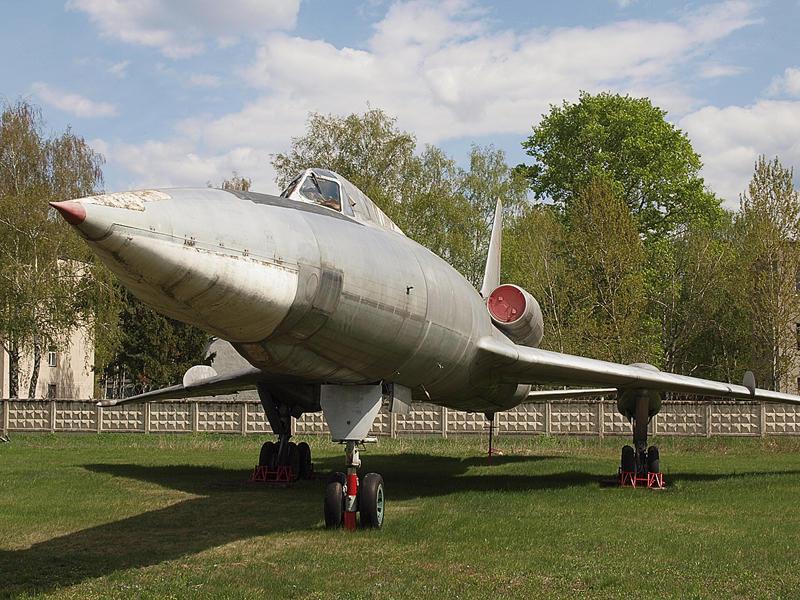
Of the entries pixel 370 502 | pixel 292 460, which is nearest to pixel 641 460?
→ pixel 292 460

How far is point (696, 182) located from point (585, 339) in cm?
1143

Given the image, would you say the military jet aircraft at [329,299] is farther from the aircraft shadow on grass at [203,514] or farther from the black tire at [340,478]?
the aircraft shadow on grass at [203,514]

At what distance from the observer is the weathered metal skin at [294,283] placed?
491 cm

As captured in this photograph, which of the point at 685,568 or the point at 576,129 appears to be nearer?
the point at 685,568

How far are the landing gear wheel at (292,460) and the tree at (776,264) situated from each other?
70.8 ft

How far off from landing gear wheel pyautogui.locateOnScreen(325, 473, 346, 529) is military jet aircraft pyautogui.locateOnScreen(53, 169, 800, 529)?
1 cm

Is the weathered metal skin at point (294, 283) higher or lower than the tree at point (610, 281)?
lower

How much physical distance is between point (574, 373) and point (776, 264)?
20.9 meters

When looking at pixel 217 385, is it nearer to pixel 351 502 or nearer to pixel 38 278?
pixel 351 502

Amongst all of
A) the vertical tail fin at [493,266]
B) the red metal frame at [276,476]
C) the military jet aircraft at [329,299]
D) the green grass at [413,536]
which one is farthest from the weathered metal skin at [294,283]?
the vertical tail fin at [493,266]

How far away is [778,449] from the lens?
60.8 ft

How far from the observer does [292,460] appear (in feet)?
41.4

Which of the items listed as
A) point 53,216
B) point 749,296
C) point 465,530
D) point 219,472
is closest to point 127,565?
point 465,530

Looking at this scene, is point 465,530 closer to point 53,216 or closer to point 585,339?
point 585,339
